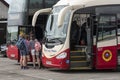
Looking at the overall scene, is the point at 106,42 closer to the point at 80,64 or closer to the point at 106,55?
the point at 106,55

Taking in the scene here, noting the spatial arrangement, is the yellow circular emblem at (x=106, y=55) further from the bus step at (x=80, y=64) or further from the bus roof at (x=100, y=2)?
the bus roof at (x=100, y=2)

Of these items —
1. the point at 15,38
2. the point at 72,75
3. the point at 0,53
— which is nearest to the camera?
the point at 72,75

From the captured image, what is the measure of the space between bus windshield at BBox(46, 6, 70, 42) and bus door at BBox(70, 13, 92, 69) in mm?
330

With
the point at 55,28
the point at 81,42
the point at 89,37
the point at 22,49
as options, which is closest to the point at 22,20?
the point at 22,49

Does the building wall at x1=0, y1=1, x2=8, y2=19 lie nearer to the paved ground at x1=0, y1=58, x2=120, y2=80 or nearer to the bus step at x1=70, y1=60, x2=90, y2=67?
the paved ground at x1=0, y1=58, x2=120, y2=80

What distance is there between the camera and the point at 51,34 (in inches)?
747

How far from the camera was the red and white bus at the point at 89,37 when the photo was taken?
1812 centimetres

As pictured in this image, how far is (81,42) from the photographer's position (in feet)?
61.5

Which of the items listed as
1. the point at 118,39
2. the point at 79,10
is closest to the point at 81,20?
the point at 79,10

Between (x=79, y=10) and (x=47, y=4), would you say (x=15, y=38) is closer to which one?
(x=47, y=4)

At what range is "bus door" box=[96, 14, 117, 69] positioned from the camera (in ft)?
59.5

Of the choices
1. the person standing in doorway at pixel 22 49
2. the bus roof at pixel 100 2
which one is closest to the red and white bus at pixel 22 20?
the person standing in doorway at pixel 22 49

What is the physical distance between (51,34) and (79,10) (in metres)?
1.65

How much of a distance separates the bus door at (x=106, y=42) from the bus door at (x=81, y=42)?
401 mm
